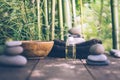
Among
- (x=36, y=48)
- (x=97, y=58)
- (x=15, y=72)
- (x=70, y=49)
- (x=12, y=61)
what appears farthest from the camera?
(x=70, y=49)

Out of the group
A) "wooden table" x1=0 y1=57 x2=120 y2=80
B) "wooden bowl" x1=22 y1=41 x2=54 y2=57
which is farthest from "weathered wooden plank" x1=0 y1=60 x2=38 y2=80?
"wooden bowl" x1=22 y1=41 x2=54 y2=57

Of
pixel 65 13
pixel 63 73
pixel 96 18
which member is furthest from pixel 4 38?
pixel 96 18

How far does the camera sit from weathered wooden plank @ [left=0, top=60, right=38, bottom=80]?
126 cm

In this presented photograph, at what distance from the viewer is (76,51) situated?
197 cm

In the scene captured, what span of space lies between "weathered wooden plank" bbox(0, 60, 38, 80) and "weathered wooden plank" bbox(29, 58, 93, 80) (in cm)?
3

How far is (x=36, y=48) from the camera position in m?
1.84

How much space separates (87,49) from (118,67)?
39 centimetres

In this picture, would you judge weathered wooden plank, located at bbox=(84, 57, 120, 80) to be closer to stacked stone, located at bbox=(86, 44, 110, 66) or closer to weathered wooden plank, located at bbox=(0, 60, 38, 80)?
stacked stone, located at bbox=(86, 44, 110, 66)

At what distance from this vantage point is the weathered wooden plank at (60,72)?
127cm

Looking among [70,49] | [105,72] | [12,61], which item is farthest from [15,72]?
[70,49]

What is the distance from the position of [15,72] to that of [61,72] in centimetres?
23

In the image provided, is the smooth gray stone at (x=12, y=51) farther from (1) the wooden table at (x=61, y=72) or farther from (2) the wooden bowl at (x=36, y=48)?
(2) the wooden bowl at (x=36, y=48)

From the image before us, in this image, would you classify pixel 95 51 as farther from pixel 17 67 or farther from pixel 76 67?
pixel 17 67

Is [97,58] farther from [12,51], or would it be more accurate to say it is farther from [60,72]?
[12,51]
